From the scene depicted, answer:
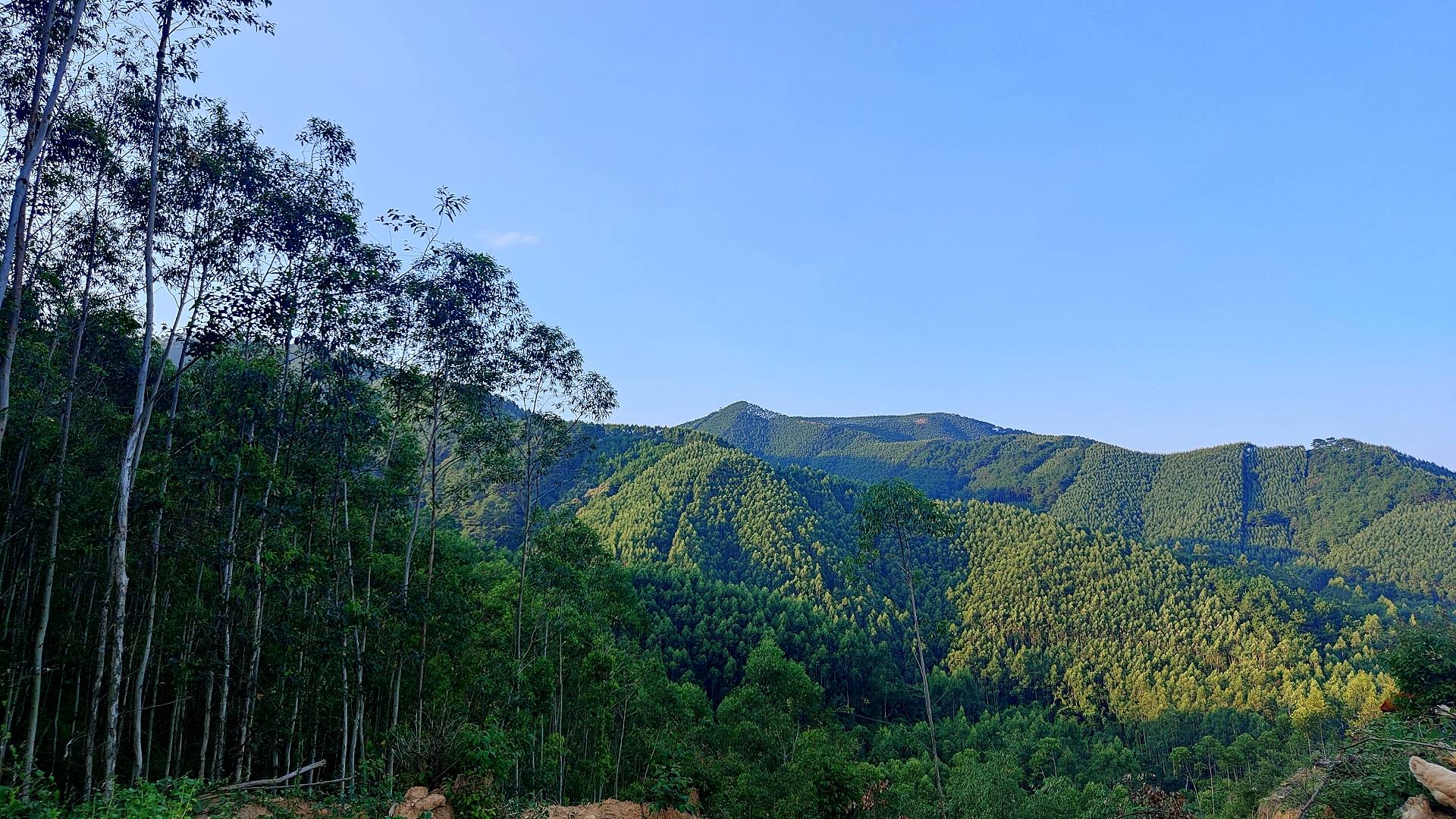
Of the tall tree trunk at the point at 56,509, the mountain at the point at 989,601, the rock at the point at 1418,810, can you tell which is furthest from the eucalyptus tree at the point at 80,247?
the mountain at the point at 989,601

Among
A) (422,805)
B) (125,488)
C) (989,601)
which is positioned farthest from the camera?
(989,601)

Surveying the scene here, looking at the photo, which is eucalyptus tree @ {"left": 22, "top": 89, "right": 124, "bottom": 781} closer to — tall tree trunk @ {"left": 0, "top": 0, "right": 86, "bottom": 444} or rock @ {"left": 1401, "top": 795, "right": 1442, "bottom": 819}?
tall tree trunk @ {"left": 0, "top": 0, "right": 86, "bottom": 444}

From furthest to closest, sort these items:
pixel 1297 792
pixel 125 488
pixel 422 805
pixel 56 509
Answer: pixel 56 509
pixel 422 805
pixel 1297 792
pixel 125 488

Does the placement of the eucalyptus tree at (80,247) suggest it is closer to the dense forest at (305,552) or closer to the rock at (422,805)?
the dense forest at (305,552)

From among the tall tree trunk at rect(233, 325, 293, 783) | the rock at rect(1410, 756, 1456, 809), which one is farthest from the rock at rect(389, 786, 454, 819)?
the rock at rect(1410, 756, 1456, 809)

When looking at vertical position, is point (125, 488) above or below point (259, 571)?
above

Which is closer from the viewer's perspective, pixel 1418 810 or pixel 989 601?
pixel 1418 810

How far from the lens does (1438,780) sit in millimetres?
6867

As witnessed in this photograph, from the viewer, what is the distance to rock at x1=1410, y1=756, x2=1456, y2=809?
6.81m

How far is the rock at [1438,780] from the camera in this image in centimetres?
681

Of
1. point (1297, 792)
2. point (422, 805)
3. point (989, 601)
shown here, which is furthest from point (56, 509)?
point (989, 601)

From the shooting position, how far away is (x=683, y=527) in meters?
89.2

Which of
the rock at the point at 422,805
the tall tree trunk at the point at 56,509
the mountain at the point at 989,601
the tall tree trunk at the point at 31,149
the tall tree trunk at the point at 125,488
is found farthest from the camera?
the mountain at the point at 989,601

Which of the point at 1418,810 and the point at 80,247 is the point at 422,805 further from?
the point at 1418,810
